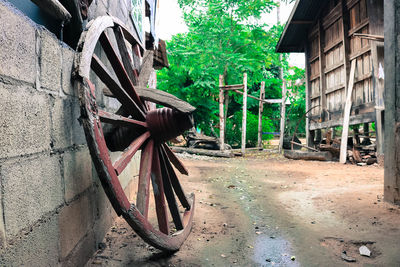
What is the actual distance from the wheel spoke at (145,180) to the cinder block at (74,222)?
40 cm

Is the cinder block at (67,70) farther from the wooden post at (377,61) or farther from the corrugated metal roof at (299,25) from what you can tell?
the corrugated metal roof at (299,25)

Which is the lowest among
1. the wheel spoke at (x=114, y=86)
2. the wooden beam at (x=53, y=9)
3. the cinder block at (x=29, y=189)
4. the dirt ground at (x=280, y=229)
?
the dirt ground at (x=280, y=229)

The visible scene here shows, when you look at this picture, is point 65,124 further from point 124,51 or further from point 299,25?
point 299,25

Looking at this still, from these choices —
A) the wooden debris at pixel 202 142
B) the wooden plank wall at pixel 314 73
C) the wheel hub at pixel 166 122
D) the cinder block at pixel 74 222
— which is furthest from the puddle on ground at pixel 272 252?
the wooden debris at pixel 202 142

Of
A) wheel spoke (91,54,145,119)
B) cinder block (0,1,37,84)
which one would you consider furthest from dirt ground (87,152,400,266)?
cinder block (0,1,37,84)

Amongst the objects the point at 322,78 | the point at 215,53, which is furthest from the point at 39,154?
the point at 215,53

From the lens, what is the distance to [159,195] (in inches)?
95.0

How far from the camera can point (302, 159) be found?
8.66 m

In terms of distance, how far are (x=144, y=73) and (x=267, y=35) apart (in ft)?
40.0

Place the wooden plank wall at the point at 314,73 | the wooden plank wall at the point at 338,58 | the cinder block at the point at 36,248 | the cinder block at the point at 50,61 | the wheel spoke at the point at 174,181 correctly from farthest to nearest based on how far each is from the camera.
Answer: the wooden plank wall at the point at 314,73 < the wooden plank wall at the point at 338,58 < the wheel spoke at the point at 174,181 < the cinder block at the point at 50,61 < the cinder block at the point at 36,248

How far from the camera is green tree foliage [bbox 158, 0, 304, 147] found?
12.8 meters

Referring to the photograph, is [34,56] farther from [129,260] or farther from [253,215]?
[253,215]

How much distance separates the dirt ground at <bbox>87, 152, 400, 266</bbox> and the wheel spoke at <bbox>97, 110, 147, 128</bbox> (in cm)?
107

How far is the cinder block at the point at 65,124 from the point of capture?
168cm
